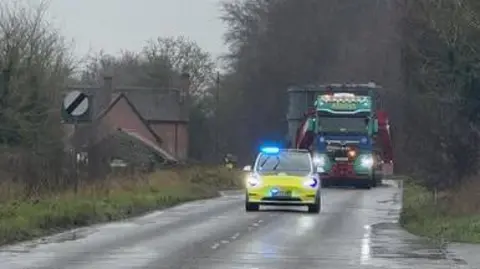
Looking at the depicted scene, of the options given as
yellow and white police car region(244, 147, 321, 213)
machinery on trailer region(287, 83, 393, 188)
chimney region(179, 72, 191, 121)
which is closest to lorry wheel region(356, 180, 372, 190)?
machinery on trailer region(287, 83, 393, 188)

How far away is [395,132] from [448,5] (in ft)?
147

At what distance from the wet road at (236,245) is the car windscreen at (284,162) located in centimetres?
162

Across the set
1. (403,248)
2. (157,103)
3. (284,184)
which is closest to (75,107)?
(284,184)

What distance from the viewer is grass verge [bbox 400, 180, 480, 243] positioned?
22.6m

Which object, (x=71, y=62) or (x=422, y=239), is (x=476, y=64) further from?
(x=71, y=62)

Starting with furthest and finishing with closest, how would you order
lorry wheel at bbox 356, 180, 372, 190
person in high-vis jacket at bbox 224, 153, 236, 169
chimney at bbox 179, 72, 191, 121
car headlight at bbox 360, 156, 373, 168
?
chimney at bbox 179, 72, 191, 121 → person in high-vis jacket at bbox 224, 153, 236, 169 → lorry wheel at bbox 356, 180, 372, 190 → car headlight at bbox 360, 156, 373, 168

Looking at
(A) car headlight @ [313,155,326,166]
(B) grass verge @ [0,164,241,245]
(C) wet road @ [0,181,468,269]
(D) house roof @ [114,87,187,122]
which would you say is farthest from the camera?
(D) house roof @ [114,87,187,122]

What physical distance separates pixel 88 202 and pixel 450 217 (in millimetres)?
8554

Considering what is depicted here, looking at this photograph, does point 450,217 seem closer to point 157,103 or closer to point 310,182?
point 310,182

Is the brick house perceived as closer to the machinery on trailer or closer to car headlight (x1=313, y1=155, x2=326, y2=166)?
the machinery on trailer

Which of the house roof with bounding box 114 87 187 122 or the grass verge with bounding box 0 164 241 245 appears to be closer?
the grass verge with bounding box 0 164 241 245

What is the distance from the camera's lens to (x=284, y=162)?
1265 inches

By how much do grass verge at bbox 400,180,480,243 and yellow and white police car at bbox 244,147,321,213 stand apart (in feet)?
8.64

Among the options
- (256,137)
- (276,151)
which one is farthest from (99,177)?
(256,137)
